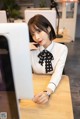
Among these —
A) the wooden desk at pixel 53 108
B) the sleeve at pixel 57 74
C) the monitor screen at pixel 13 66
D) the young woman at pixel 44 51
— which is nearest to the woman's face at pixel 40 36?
the young woman at pixel 44 51

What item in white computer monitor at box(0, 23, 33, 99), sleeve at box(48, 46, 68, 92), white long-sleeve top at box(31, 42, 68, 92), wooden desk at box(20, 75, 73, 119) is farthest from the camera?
white long-sleeve top at box(31, 42, 68, 92)

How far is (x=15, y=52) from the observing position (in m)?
0.61

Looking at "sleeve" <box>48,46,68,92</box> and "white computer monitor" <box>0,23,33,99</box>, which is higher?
"white computer monitor" <box>0,23,33,99</box>

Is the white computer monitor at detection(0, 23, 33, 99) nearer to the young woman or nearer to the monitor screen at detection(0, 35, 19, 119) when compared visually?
the monitor screen at detection(0, 35, 19, 119)

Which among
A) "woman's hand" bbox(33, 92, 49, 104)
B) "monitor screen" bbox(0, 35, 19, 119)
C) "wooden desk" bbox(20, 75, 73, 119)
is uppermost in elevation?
"monitor screen" bbox(0, 35, 19, 119)

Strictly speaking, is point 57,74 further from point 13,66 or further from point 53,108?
point 13,66

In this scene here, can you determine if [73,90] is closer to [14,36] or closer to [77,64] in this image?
[77,64]

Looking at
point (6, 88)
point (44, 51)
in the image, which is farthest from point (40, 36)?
point (6, 88)

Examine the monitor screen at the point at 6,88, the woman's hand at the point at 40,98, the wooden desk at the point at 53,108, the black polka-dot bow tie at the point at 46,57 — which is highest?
the monitor screen at the point at 6,88

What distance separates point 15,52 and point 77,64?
3.02m

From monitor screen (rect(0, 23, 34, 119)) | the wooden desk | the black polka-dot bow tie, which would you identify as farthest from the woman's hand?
the black polka-dot bow tie

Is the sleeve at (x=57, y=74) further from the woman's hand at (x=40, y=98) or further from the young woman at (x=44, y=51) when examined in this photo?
the woman's hand at (x=40, y=98)

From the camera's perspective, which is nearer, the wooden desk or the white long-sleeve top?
the wooden desk

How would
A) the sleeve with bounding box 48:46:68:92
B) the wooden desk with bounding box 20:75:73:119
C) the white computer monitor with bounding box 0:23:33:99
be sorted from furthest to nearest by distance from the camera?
the sleeve with bounding box 48:46:68:92 → the wooden desk with bounding box 20:75:73:119 → the white computer monitor with bounding box 0:23:33:99
